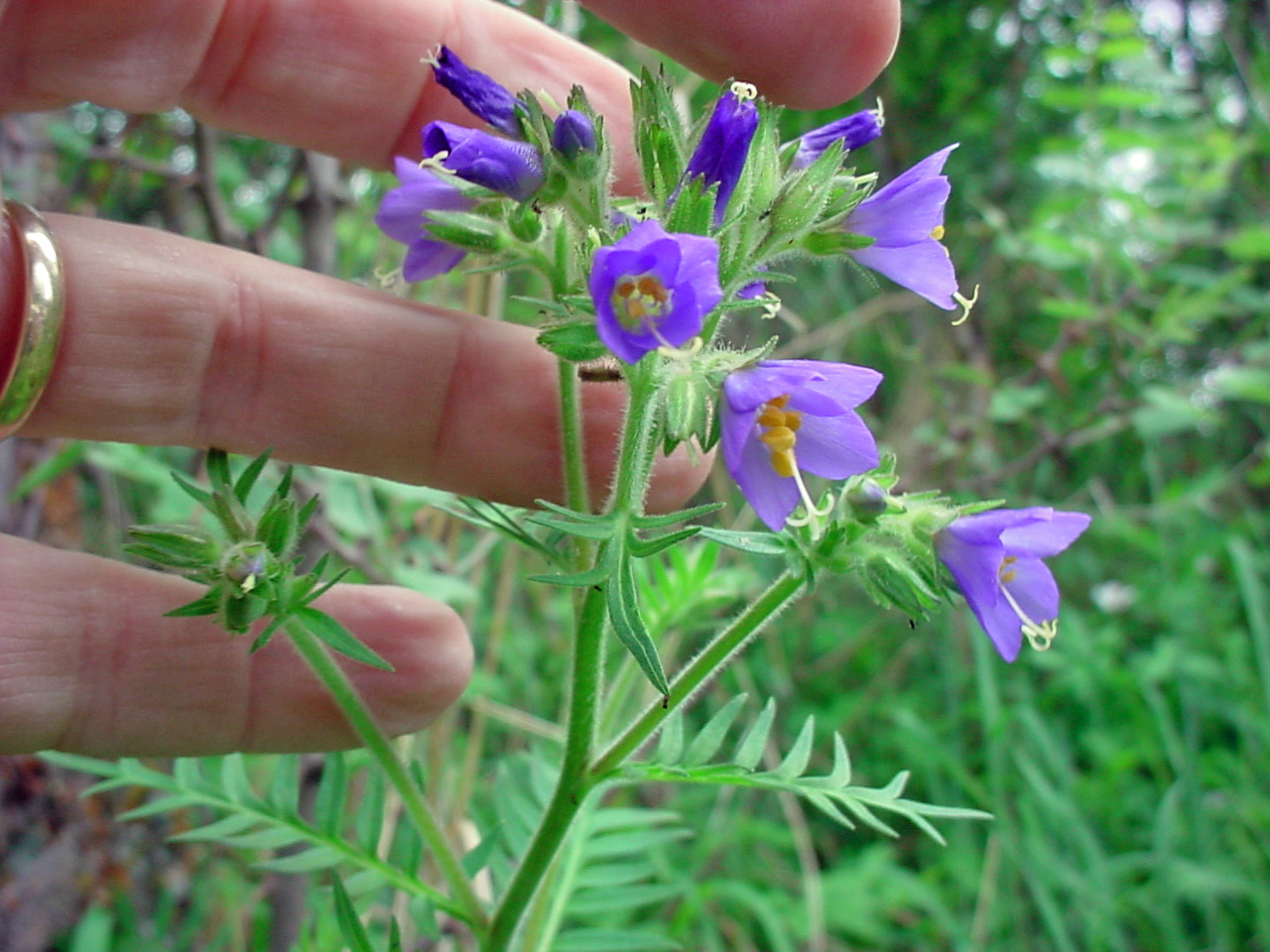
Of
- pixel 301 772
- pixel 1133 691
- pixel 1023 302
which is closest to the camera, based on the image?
pixel 301 772

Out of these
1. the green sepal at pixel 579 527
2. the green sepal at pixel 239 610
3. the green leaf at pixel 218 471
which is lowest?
the green sepal at pixel 239 610

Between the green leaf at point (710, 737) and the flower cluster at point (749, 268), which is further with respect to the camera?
the green leaf at point (710, 737)

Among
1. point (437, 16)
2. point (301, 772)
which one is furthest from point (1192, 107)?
point (301, 772)

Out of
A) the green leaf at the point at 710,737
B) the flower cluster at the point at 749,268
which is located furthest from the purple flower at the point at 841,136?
the green leaf at the point at 710,737

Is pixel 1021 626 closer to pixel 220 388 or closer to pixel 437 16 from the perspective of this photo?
pixel 220 388

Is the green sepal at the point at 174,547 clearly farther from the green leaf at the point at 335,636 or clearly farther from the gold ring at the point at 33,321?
the gold ring at the point at 33,321

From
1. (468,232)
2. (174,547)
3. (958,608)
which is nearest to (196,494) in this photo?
(174,547)

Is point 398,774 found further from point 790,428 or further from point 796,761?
point 790,428
